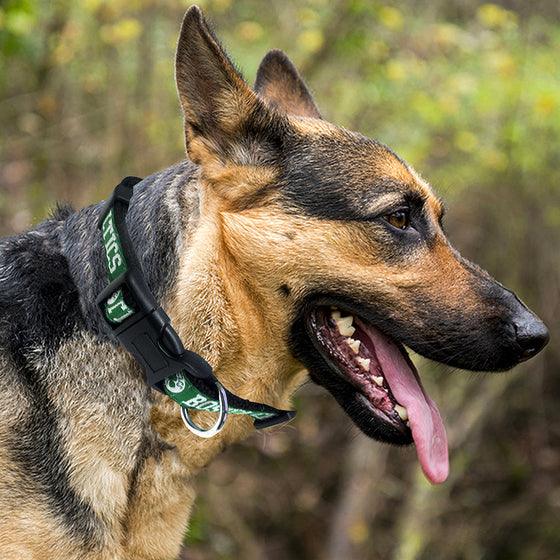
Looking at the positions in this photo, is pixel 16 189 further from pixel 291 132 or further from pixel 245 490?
pixel 291 132

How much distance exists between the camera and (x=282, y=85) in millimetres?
3418

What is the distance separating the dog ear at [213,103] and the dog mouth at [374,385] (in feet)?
2.52

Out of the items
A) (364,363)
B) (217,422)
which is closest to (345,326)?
(364,363)

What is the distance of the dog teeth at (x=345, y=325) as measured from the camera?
2682 mm

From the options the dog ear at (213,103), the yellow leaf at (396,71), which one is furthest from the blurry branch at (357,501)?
the dog ear at (213,103)

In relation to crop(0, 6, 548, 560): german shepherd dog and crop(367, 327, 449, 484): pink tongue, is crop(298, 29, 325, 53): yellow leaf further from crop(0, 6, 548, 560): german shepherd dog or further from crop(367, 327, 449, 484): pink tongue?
crop(367, 327, 449, 484): pink tongue

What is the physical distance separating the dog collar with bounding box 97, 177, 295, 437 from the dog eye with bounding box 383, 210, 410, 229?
99cm

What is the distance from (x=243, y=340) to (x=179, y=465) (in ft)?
A: 1.85

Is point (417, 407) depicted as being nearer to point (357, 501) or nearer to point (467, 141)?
point (357, 501)

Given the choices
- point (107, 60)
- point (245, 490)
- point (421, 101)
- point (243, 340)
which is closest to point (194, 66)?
point (243, 340)

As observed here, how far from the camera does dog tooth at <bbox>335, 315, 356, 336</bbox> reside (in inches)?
106

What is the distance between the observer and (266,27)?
722 centimetres

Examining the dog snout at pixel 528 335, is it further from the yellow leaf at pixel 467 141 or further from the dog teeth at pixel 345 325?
the yellow leaf at pixel 467 141

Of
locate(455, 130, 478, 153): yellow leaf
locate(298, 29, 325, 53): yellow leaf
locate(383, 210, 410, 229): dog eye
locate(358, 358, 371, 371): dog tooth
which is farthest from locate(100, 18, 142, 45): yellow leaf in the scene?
locate(358, 358, 371, 371): dog tooth
